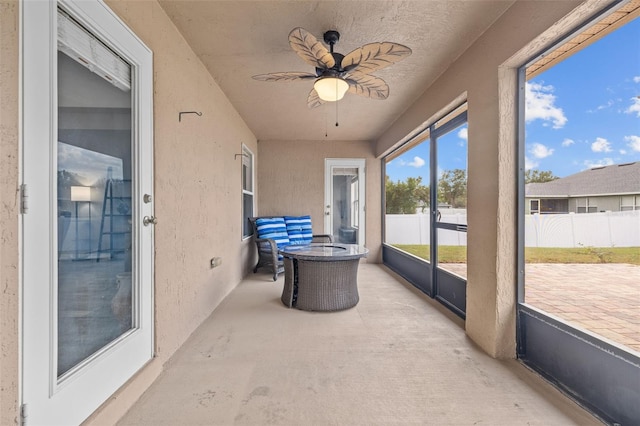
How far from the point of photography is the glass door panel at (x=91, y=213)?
47.0 inches

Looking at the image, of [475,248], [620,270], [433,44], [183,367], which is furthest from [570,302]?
[183,367]

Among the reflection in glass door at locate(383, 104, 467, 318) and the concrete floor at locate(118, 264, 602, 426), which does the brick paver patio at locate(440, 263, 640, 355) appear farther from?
the reflection in glass door at locate(383, 104, 467, 318)

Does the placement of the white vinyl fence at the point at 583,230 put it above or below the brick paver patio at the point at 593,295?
above

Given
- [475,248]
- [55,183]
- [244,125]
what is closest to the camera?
[55,183]

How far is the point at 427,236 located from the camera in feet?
11.9

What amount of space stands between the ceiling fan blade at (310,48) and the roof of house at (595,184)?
64.7 inches

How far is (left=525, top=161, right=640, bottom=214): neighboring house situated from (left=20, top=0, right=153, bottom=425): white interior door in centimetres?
255

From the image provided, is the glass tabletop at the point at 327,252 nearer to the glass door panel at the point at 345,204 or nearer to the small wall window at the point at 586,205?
the small wall window at the point at 586,205

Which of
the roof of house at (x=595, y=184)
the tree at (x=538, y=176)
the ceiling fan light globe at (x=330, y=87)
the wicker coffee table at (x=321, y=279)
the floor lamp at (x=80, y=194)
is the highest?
the ceiling fan light globe at (x=330, y=87)

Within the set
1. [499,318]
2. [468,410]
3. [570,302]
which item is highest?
[570,302]

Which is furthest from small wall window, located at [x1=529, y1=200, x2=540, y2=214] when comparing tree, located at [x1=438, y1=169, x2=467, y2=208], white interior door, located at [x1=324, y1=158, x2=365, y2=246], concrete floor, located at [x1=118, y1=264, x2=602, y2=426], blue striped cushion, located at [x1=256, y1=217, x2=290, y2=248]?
white interior door, located at [x1=324, y1=158, x2=365, y2=246]

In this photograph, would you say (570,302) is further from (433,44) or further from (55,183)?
(55,183)

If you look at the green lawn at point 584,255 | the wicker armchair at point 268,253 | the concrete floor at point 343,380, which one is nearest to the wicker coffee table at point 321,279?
the concrete floor at point 343,380

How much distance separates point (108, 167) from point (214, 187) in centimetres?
150
